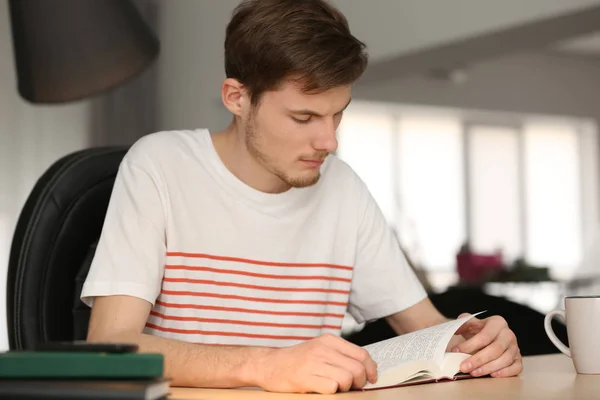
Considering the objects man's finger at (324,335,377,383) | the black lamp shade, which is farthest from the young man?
the black lamp shade

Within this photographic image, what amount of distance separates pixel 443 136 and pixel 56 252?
711 cm

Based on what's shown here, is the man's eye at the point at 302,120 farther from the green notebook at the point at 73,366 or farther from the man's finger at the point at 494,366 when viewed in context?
the green notebook at the point at 73,366

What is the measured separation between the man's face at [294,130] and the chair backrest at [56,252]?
29cm

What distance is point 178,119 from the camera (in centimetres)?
518

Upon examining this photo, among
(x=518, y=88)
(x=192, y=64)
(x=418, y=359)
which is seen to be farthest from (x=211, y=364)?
(x=518, y=88)

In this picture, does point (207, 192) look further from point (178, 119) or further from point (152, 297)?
point (178, 119)

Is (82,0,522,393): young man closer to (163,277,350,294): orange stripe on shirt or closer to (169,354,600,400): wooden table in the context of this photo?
(163,277,350,294): orange stripe on shirt

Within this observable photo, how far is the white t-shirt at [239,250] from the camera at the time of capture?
4.99 ft

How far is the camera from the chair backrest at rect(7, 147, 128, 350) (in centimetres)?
148

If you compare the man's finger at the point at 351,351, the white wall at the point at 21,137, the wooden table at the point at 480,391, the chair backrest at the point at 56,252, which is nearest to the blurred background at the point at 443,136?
the white wall at the point at 21,137

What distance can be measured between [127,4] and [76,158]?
58 centimetres

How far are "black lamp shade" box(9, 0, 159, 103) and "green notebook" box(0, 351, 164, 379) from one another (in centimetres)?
132

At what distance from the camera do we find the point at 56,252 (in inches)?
59.7

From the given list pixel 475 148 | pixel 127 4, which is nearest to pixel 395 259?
pixel 127 4
